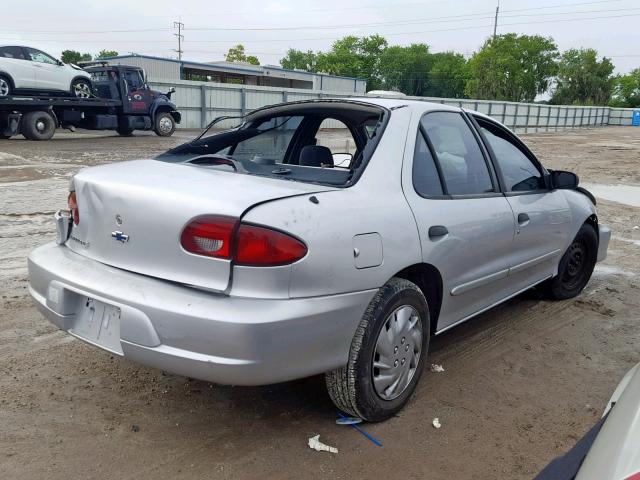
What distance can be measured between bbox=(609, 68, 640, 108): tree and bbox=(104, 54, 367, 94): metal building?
143 ft

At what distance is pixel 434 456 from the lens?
2.66 meters

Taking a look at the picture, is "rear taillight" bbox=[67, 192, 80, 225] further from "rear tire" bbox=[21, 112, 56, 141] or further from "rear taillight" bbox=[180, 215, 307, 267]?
"rear tire" bbox=[21, 112, 56, 141]

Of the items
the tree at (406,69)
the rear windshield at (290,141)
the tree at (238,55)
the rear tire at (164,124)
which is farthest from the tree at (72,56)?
the rear windshield at (290,141)

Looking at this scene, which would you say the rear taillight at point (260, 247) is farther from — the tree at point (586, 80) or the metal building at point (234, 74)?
the tree at point (586, 80)

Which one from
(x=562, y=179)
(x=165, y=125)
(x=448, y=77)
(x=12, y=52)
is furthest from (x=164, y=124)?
(x=448, y=77)

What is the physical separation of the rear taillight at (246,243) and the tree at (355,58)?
9940cm

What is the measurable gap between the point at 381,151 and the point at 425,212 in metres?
0.39

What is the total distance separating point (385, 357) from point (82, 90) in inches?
771

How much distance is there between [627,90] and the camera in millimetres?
83250

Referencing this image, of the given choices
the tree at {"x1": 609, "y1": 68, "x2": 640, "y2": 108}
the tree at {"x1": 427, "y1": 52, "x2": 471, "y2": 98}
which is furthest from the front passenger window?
the tree at {"x1": 427, "y1": 52, "x2": 471, "y2": 98}

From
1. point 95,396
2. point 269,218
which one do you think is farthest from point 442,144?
point 95,396

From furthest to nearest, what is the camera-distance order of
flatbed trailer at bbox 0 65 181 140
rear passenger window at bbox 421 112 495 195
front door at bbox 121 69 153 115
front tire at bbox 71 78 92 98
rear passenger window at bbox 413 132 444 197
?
1. front door at bbox 121 69 153 115
2. front tire at bbox 71 78 92 98
3. flatbed trailer at bbox 0 65 181 140
4. rear passenger window at bbox 421 112 495 195
5. rear passenger window at bbox 413 132 444 197

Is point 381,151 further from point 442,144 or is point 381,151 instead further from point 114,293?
point 114,293

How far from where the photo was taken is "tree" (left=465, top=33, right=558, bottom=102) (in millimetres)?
74375
